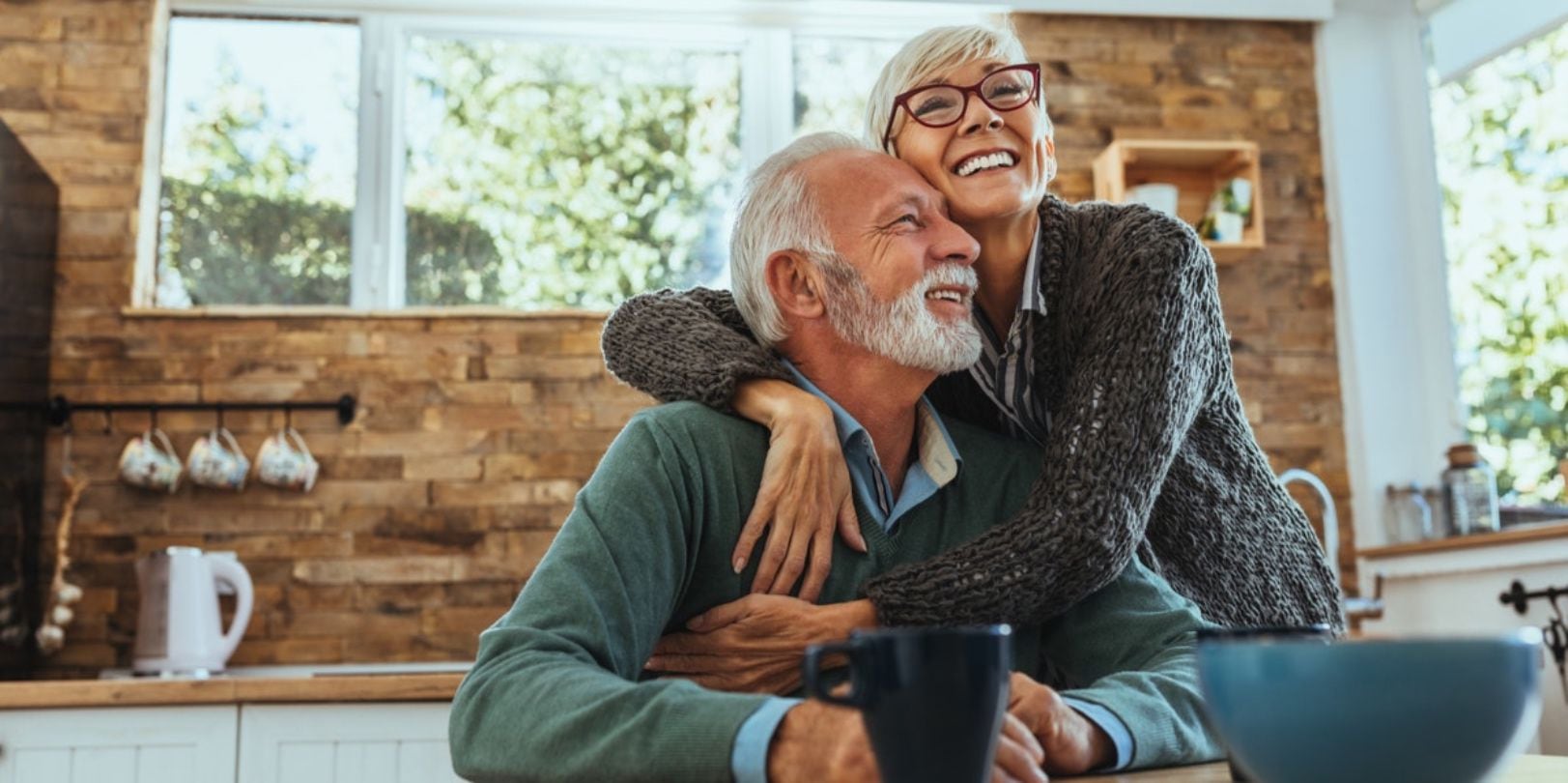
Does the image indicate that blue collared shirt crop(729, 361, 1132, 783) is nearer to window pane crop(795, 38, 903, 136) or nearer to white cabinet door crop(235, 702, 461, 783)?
white cabinet door crop(235, 702, 461, 783)

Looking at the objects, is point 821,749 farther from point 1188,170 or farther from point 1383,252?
point 1383,252

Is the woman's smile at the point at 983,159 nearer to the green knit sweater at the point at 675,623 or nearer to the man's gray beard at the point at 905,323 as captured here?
the man's gray beard at the point at 905,323

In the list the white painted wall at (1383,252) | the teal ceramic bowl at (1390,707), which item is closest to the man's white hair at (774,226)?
the teal ceramic bowl at (1390,707)

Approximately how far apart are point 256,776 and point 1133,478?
177 centimetres

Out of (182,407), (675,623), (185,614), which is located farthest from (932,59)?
(182,407)

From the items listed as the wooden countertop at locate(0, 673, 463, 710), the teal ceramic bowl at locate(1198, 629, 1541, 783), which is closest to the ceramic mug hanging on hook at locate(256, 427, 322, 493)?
the wooden countertop at locate(0, 673, 463, 710)

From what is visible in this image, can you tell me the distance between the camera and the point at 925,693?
1.96ft

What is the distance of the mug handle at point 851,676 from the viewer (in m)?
0.60

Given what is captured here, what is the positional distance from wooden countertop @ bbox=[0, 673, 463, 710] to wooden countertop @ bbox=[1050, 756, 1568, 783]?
1.71 m

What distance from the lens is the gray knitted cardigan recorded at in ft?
3.79

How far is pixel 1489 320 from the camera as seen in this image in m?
3.63

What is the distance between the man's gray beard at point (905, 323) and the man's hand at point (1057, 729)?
0.45 metres

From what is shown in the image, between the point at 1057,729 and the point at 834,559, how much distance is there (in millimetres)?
372

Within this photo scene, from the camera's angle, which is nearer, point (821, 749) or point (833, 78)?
point (821, 749)
